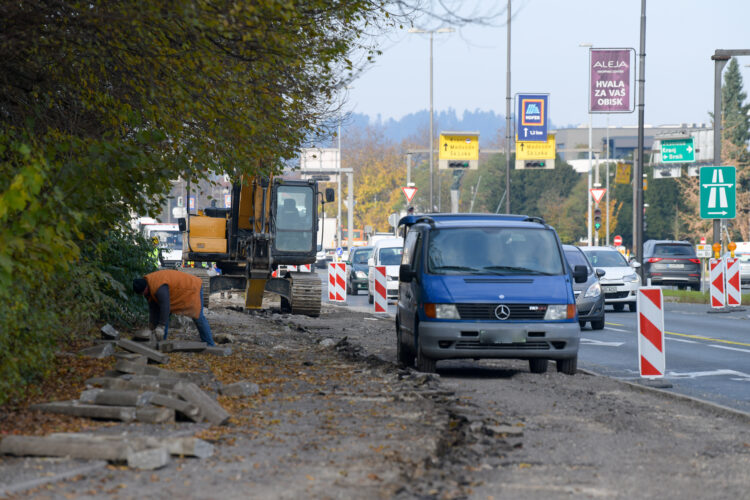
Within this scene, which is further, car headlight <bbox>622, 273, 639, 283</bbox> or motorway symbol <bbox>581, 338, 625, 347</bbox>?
car headlight <bbox>622, 273, 639, 283</bbox>

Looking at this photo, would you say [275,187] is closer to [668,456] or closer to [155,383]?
[155,383]

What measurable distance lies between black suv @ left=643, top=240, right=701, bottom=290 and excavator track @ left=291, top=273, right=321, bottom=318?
21517 mm

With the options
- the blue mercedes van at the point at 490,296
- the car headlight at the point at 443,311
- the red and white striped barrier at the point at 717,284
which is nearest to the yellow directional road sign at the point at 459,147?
the red and white striped barrier at the point at 717,284

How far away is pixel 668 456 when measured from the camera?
26.6ft

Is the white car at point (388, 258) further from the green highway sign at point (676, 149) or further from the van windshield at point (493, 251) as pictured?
the green highway sign at point (676, 149)

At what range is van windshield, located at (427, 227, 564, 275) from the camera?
1387 cm

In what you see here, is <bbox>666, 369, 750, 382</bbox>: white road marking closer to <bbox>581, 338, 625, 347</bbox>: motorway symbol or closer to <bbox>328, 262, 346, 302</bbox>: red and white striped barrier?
<bbox>581, 338, 625, 347</bbox>: motorway symbol

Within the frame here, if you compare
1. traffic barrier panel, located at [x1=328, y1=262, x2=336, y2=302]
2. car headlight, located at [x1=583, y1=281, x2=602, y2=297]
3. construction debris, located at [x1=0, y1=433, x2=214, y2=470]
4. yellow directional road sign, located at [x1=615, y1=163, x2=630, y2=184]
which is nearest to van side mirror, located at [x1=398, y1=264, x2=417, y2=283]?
construction debris, located at [x1=0, y1=433, x2=214, y2=470]

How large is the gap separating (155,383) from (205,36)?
3.22m

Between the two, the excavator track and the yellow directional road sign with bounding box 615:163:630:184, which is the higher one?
the yellow directional road sign with bounding box 615:163:630:184

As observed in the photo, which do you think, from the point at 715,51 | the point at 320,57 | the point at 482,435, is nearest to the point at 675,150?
the point at 715,51

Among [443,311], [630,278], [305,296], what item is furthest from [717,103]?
[443,311]

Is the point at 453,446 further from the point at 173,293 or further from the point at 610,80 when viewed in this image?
the point at 610,80

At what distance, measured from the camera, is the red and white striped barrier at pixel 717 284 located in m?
29.6
